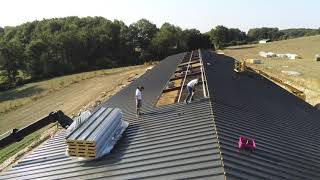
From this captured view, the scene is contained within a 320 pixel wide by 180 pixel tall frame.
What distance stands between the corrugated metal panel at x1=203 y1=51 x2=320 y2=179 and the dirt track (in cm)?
2095

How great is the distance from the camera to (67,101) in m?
→ 50.2

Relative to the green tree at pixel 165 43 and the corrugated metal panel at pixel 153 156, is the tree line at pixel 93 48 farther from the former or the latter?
the corrugated metal panel at pixel 153 156

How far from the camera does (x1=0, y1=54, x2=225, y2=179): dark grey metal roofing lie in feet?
41.5

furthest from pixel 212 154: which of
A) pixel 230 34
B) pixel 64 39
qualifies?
pixel 230 34

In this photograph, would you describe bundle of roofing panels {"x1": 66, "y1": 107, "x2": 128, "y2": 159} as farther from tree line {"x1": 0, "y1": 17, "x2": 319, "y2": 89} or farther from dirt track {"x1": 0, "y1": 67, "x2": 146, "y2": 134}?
tree line {"x1": 0, "y1": 17, "x2": 319, "y2": 89}

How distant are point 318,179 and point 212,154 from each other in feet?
11.9

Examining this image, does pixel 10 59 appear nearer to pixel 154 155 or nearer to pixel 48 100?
pixel 48 100

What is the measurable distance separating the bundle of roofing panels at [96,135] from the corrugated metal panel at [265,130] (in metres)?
4.12

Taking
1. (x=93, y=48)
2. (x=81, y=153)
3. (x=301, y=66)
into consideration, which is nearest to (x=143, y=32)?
(x=93, y=48)

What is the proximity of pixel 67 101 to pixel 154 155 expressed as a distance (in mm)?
37864

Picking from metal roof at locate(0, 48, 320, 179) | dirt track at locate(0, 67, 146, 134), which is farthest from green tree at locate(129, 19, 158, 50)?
metal roof at locate(0, 48, 320, 179)

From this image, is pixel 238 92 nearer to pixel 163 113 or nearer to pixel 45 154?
pixel 163 113

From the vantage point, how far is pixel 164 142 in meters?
A: 15.1

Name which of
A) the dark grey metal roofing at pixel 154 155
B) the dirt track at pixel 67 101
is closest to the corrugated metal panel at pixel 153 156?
the dark grey metal roofing at pixel 154 155
